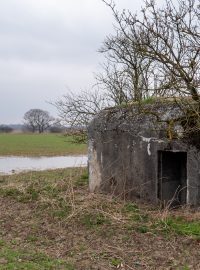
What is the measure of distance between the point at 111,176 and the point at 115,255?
3.51 meters

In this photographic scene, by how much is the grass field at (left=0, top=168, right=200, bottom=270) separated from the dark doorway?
43 cm

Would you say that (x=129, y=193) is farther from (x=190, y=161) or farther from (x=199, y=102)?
(x=199, y=102)

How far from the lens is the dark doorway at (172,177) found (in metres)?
8.50

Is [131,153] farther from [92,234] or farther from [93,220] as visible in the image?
[92,234]

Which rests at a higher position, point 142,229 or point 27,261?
point 142,229

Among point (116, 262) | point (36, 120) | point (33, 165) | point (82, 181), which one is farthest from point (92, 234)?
point (36, 120)

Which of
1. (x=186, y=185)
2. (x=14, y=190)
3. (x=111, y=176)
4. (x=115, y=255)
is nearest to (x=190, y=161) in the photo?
(x=186, y=185)

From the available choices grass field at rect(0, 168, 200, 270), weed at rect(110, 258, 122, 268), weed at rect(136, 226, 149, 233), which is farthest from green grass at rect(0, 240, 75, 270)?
weed at rect(136, 226, 149, 233)

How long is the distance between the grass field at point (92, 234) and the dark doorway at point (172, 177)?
0.43 metres

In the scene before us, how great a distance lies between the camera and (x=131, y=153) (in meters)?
8.98

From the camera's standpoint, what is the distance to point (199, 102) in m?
7.40

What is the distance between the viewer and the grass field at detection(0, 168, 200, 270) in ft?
18.9

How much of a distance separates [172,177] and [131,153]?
93 cm

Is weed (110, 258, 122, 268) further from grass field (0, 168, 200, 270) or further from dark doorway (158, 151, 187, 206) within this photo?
dark doorway (158, 151, 187, 206)
